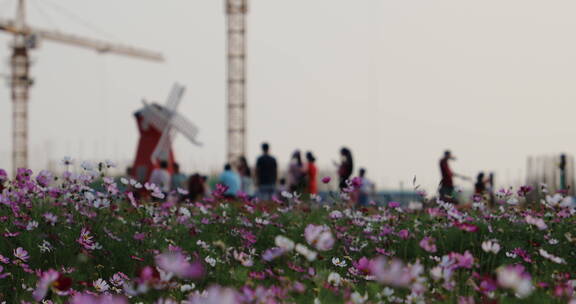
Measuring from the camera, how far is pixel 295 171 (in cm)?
1617

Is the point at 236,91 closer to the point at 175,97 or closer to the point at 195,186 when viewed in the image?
the point at 175,97

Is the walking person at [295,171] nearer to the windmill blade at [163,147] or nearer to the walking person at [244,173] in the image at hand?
the walking person at [244,173]

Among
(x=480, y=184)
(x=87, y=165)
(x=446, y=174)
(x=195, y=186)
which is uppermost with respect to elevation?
(x=87, y=165)

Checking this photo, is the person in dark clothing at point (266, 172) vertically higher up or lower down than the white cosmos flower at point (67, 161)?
lower down

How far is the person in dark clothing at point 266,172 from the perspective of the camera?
55.1 ft

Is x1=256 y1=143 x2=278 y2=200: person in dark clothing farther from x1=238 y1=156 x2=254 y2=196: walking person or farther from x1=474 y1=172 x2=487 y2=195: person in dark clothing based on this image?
x1=474 y1=172 x2=487 y2=195: person in dark clothing

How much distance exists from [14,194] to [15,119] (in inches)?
2214

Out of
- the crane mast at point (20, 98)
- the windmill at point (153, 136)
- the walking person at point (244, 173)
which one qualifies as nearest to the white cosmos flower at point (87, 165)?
the walking person at point (244, 173)

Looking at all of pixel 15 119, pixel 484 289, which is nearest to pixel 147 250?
pixel 484 289

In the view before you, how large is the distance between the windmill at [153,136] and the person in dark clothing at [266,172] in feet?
27.7

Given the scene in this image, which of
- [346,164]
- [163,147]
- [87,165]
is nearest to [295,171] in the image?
[346,164]

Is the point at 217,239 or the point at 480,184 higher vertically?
the point at 217,239

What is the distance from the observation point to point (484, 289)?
3.71 m

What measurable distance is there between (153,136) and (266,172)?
10195mm
